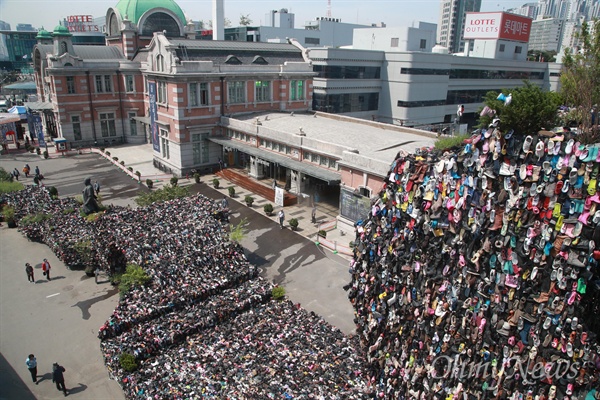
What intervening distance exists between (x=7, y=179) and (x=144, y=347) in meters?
29.3

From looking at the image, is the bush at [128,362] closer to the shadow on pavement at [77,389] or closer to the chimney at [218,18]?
the shadow on pavement at [77,389]

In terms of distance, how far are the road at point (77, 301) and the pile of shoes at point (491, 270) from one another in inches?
307

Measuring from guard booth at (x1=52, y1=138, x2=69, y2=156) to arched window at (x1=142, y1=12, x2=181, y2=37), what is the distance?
18.6m

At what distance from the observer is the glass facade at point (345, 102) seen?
60750mm

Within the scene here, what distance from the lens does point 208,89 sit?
145ft

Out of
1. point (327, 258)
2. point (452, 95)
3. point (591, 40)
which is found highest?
point (591, 40)

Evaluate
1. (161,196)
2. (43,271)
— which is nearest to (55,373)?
(43,271)

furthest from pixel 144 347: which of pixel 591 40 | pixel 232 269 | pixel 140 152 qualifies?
pixel 140 152

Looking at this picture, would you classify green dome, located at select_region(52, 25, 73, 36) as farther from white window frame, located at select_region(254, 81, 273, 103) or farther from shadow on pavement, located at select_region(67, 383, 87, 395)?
shadow on pavement, located at select_region(67, 383, 87, 395)

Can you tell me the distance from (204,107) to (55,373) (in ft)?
105

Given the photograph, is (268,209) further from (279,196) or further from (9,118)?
(9,118)

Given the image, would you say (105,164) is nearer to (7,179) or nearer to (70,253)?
(7,179)

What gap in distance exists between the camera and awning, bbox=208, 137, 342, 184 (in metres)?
33.4

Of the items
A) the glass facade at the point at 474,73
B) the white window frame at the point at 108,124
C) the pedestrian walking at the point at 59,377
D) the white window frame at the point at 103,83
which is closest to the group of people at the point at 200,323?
the pedestrian walking at the point at 59,377
